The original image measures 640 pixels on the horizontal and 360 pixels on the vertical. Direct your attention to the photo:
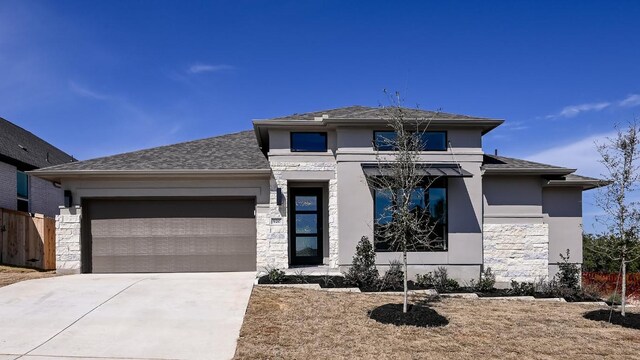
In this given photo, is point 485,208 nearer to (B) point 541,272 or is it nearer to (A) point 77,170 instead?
(B) point 541,272

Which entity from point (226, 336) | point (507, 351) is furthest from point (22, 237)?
point (507, 351)

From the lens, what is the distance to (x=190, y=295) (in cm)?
913

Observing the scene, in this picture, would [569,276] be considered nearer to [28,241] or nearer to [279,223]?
[279,223]

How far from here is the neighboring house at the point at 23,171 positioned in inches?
666

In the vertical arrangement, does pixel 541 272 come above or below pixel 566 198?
below

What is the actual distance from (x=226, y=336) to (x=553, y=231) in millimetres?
11217

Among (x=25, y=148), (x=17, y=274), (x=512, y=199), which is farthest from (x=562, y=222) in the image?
(x=25, y=148)

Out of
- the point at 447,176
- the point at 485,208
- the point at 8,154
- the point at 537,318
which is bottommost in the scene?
the point at 537,318

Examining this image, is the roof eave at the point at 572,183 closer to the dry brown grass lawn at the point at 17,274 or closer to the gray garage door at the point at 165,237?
the gray garage door at the point at 165,237

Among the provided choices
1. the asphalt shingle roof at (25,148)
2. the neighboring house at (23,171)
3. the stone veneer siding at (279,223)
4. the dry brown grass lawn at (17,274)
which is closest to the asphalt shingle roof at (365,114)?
the stone veneer siding at (279,223)

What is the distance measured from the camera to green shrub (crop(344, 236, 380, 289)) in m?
10.7

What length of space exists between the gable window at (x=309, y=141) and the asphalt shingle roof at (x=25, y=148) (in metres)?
12.5

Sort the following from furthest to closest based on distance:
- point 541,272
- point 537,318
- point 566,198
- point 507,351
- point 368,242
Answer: point 566,198
point 541,272
point 368,242
point 537,318
point 507,351

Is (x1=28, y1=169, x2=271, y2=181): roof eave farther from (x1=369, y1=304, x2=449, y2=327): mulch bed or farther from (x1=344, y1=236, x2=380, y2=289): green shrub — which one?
(x1=369, y1=304, x2=449, y2=327): mulch bed
